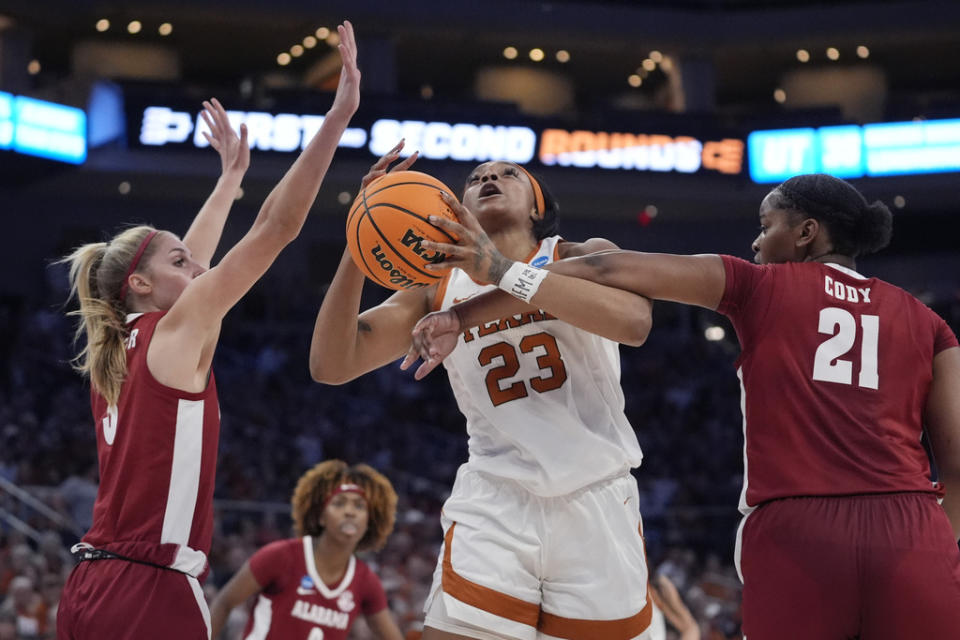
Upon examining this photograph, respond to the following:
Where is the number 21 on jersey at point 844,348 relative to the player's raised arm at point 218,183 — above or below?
below

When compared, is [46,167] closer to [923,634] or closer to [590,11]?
[590,11]

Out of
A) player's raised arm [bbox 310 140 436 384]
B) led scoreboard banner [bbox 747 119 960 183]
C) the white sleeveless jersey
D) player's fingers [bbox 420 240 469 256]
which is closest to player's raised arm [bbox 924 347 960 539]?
the white sleeveless jersey

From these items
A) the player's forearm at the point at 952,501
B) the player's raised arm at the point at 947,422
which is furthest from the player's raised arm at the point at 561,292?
the player's forearm at the point at 952,501

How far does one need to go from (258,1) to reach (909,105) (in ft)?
39.8

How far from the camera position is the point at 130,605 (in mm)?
3404

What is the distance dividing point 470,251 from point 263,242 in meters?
0.71

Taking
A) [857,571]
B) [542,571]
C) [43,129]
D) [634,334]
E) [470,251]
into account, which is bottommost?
[542,571]

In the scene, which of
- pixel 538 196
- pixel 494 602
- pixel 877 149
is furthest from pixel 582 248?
pixel 877 149

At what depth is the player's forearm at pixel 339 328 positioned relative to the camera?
12.8 feet

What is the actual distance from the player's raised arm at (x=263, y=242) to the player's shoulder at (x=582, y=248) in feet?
3.01

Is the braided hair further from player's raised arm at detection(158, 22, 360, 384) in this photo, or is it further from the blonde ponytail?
the blonde ponytail

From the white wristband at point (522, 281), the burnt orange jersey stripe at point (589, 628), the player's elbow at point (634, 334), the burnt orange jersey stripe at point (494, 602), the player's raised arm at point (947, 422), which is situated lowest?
the burnt orange jersey stripe at point (589, 628)

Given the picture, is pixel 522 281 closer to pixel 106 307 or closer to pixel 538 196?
pixel 538 196

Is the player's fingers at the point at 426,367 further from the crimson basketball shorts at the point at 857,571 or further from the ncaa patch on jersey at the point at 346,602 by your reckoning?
the ncaa patch on jersey at the point at 346,602
